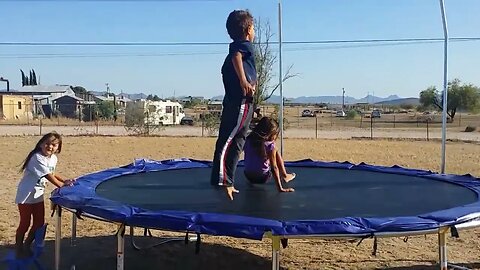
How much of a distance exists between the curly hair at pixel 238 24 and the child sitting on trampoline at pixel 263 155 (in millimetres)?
519

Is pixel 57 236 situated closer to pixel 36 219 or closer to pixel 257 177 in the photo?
pixel 36 219

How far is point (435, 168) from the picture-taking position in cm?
859

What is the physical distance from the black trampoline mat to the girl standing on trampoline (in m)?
0.33

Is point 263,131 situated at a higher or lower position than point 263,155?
→ higher

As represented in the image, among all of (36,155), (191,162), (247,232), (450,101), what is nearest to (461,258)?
(247,232)

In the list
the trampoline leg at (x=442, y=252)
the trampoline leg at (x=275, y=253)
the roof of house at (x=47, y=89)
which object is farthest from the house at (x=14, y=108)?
the trampoline leg at (x=442, y=252)

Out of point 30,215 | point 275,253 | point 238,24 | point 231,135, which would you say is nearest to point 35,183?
point 30,215

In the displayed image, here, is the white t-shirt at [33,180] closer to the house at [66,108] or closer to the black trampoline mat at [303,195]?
the black trampoline mat at [303,195]

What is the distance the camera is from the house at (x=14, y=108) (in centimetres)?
3027

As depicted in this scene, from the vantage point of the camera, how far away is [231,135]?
10.2 feet

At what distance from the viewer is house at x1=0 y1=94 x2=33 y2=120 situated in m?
30.3

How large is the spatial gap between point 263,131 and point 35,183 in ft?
4.20

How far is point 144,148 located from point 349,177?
8.07 m

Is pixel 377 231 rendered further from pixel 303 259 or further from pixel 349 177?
pixel 349 177
